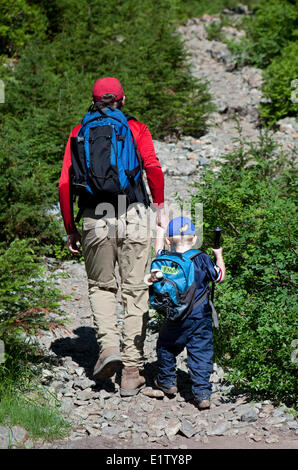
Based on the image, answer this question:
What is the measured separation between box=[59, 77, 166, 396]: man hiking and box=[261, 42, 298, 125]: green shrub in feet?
22.0

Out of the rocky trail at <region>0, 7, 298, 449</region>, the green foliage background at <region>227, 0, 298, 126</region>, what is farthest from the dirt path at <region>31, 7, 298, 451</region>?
the green foliage background at <region>227, 0, 298, 126</region>

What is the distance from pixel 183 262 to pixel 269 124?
719 centimetres

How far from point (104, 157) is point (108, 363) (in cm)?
149

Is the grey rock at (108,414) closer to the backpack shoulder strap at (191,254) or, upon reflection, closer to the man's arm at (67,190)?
the backpack shoulder strap at (191,254)

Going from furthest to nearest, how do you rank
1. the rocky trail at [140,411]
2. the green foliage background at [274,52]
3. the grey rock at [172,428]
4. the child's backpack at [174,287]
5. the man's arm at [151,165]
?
the green foliage background at [274,52] < the man's arm at [151,165] < the child's backpack at [174,287] < the grey rock at [172,428] < the rocky trail at [140,411]

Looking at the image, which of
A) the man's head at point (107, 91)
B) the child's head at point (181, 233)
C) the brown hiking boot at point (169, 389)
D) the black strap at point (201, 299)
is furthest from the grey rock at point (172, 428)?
the man's head at point (107, 91)

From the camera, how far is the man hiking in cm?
393

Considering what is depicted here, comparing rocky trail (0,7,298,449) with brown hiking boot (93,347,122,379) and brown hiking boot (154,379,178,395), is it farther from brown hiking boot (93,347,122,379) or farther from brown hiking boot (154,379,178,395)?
brown hiking boot (93,347,122,379)

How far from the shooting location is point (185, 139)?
32.6 feet

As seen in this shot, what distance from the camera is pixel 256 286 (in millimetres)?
4809

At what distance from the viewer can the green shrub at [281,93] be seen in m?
10.4

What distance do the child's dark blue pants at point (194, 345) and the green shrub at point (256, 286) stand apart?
231 mm

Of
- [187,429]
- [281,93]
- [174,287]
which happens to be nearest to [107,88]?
[174,287]

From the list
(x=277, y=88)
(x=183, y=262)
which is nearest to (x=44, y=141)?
(x=183, y=262)
